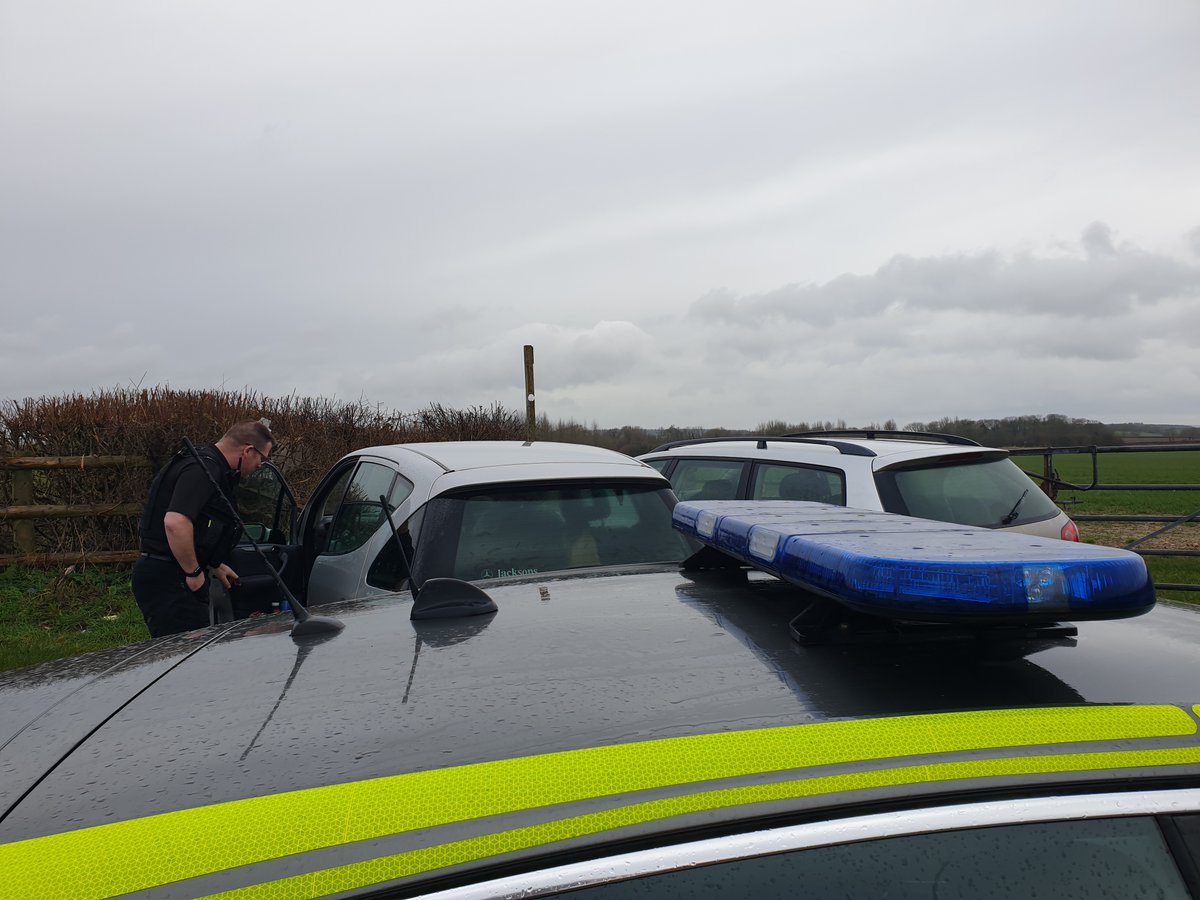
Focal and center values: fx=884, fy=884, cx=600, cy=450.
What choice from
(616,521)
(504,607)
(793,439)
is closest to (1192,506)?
(793,439)

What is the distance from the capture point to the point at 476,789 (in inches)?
43.4

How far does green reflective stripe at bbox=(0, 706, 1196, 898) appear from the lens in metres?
1.01

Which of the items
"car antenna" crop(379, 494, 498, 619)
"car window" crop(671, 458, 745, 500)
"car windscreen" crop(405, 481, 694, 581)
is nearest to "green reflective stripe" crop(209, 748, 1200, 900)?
"car antenna" crop(379, 494, 498, 619)

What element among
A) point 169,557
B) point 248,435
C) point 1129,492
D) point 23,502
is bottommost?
point 1129,492

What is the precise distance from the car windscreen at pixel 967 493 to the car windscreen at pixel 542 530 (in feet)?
7.07

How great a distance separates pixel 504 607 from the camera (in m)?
2.18

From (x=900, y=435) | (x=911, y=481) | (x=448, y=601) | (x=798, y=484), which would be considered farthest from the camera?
(x=900, y=435)

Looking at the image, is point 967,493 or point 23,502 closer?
point 967,493

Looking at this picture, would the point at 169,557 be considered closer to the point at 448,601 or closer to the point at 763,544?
the point at 448,601

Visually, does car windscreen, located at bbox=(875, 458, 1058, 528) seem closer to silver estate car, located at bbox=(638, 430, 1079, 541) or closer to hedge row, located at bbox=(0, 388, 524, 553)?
silver estate car, located at bbox=(638, 430, 1079, 541)

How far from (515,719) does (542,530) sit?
89.0 inches

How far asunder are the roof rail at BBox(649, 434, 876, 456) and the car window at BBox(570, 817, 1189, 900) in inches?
184

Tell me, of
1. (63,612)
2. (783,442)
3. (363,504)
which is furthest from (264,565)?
(63,612)

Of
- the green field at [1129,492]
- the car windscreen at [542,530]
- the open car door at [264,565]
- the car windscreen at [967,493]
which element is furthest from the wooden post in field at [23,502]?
the green field at [1129,492]
